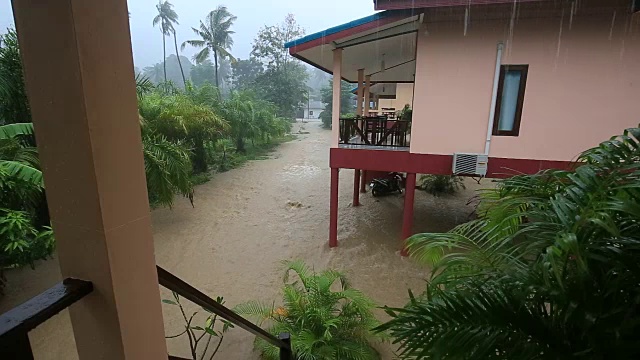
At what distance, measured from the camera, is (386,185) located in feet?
35.6

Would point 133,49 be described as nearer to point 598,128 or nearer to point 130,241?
point 130,241

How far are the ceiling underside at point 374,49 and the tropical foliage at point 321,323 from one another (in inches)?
175

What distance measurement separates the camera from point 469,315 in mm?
1427

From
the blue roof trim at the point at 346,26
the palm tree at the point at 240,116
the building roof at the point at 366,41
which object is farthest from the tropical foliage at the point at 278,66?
the blue roof trim at the point at 346,26

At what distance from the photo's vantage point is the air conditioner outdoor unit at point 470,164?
5.80m

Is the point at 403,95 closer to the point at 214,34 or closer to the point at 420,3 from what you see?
the point at 420,3

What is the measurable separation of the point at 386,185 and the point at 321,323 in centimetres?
746

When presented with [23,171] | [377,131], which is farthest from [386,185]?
[23,171]

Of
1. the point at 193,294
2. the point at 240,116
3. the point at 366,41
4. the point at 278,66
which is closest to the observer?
the point at 193,294

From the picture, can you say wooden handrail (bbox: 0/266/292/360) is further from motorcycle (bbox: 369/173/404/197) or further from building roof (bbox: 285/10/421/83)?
motorcycle (bbox: 369/173/404/197)

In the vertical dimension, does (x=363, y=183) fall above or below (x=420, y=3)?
below

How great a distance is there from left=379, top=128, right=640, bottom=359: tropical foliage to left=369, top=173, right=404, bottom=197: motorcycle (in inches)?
358

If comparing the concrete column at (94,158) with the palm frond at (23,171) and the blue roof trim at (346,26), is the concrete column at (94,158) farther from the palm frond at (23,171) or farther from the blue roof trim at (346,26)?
the blue roof trim at (346,26)

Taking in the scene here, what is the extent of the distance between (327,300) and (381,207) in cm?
589
